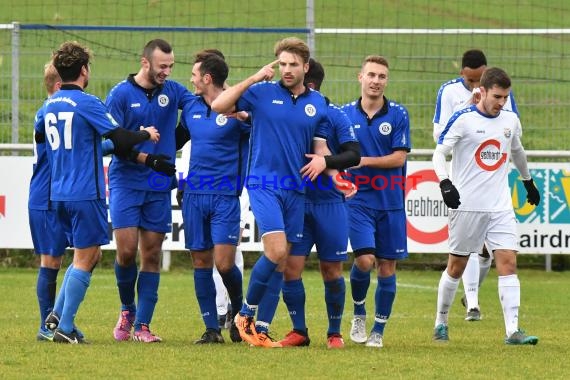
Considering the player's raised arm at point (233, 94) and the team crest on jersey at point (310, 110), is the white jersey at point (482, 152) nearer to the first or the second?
the team crest on jersey at point (310, 110)

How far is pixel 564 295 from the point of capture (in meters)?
14.7

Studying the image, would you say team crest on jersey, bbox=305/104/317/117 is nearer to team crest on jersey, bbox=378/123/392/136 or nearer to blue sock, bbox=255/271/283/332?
team crest on jersey, bbox=378/123/392/136

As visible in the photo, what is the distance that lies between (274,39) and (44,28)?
11.6 feet

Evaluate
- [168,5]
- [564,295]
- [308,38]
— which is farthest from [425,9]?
[564,295]

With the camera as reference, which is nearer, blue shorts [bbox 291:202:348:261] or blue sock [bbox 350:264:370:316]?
blue shorts [bbox 291:202:348:261]

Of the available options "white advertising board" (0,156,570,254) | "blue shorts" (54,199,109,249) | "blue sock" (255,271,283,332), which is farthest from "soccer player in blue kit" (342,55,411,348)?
"white advertising board" (0,156,570,254)

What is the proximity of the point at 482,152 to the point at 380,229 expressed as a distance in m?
1.06

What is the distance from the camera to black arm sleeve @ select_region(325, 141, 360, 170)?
9445 mm

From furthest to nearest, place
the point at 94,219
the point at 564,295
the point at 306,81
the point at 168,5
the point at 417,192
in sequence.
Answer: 1. the point at 168,5
2. the point at 417,192
3. the point at 564,295
4. the point at 306,81
5. the point at 94,219

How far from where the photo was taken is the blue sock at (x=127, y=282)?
1018cm

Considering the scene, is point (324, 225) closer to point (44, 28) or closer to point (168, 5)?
point (44, 28)

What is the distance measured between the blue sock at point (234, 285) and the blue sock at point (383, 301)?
1.08 meters

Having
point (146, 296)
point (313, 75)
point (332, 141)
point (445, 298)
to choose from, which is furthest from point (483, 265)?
point (146, 296)

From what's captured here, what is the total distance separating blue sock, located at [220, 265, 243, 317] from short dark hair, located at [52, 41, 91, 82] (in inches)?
75.0
